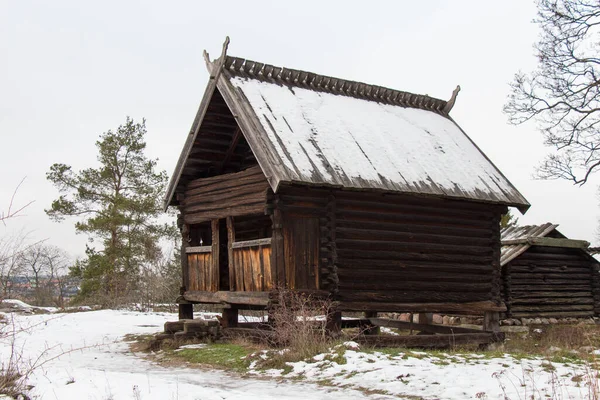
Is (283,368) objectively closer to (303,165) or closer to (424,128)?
(303,165)

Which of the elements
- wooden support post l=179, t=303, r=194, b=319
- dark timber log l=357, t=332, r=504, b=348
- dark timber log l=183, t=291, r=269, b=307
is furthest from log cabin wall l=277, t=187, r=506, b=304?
wooden support post l=179, t=303, r=194, b=319

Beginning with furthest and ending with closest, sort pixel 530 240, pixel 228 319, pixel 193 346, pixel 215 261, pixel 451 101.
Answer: pixel 530 240 → pixel 451 101 → pixel 215 261 → pixel 228 319 → pixel 193 346

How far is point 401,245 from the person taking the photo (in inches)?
580

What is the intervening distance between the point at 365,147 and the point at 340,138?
0.62 m

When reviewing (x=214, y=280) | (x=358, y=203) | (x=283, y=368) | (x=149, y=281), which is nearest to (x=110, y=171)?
(x=149, y=281)

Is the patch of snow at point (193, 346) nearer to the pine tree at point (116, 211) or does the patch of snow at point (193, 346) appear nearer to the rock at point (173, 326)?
the rock at point (173, 326)

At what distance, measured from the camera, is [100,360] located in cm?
1271

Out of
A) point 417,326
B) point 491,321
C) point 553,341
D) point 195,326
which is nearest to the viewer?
point 195,326

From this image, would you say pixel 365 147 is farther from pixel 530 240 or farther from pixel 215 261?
pixel 530 240

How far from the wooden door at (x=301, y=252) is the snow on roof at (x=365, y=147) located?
1.10 meters

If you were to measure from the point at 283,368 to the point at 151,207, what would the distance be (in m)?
24.2

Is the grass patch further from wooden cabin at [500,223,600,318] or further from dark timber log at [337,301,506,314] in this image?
wooden cabin at [500,223,600,318]

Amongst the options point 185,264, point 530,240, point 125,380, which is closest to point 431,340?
point 185,264

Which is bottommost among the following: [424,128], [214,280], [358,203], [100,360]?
[100,360]
